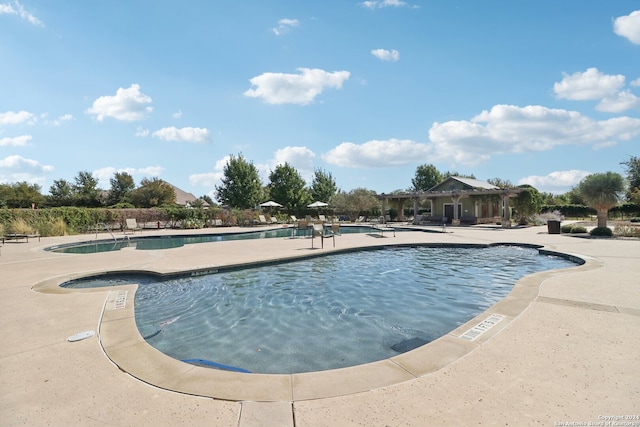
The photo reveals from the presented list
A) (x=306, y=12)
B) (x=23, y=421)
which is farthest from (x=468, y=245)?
(x=23, y=421)

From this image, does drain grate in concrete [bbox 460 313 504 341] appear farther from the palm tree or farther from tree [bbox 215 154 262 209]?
tree [bbox 215 154 262 209]

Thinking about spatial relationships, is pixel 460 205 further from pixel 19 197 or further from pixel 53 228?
pixel 19 197

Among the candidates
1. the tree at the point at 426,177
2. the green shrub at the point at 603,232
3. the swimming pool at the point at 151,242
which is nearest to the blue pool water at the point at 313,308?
the swimming pool at the point at 151,242

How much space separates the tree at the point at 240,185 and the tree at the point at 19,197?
2198 centimetres

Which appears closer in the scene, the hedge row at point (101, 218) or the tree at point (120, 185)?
the hedge row at point (101, 218)

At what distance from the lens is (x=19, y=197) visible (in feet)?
117

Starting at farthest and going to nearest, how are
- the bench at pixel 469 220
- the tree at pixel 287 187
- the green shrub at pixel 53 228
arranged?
the tree at pixel 287 187 → the bench at pixel 469 220 → the green shrub at pixel 53 228

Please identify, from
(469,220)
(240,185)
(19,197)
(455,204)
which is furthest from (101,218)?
(469,220)

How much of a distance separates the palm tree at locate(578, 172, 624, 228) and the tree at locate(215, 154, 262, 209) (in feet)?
90.7

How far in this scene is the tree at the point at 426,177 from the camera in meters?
61.7

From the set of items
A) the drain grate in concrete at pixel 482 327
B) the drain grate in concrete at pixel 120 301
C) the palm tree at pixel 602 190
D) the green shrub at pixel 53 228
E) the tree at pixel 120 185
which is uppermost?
the tree at pixel 120 185

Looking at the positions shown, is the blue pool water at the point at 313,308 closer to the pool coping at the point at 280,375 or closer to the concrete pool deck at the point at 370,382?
the pool coping at the point at 280,375

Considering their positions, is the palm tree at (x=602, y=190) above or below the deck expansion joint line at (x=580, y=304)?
above

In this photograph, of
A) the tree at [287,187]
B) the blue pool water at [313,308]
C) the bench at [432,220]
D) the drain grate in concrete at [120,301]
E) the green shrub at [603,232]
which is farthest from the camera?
the tree at [287,187]
